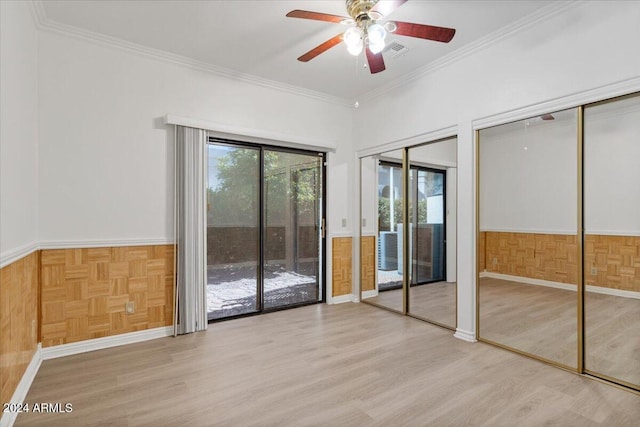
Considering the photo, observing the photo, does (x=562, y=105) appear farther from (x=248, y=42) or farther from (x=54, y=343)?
(x=54, y=343)

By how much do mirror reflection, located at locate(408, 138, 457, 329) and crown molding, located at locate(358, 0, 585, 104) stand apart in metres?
0.83

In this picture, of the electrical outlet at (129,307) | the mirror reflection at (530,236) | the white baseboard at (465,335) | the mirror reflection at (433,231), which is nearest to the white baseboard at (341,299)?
the mirror reflection at (433,231)

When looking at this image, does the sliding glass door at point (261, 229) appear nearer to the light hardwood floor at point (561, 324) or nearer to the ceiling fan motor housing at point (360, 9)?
the ceiling fan motor housing at point (360, 9)

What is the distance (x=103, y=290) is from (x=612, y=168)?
174 inches

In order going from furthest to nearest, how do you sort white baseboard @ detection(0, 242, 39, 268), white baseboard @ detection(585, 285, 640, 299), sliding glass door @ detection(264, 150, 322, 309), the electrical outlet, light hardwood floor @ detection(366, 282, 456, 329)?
sliding glass door @ detection(264, 150, 322, 309) < light hardwood floor @ detection(366, 282, 456, 329) < the electrical outlet < white baseboard @ detection(585, 285, 640, 299) < white baseboard @ detection(0, 242, 39, 268)

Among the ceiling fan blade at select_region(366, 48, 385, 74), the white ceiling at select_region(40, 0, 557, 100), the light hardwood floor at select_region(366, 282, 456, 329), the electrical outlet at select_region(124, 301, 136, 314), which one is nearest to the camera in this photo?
the ceiling fan blade at select_region(366, 48, 385, 74)

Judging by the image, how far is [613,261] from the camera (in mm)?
2473

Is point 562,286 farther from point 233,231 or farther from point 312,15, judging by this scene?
point 233,231

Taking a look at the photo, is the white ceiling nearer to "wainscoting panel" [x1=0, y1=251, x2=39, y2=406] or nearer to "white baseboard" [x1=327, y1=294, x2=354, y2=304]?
"wainscoting panel" [x1=0, y1=251, x2=39, y2=406]

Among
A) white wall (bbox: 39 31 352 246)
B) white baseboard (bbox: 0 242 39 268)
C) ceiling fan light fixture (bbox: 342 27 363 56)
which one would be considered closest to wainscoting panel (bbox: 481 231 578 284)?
ceiling fan light fixture (bbox: 342 27 363 56)

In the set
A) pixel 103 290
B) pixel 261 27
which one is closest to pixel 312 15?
pixel 261 27

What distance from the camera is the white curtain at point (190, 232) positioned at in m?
3.50

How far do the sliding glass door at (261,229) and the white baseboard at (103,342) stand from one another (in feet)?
1.96

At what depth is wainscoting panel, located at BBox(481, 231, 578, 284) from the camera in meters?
2.73
